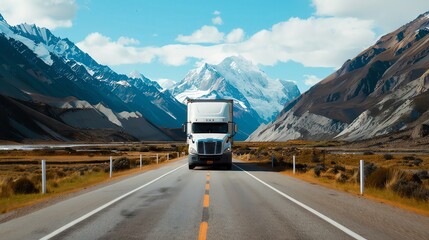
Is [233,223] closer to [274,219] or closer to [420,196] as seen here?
[274,219]

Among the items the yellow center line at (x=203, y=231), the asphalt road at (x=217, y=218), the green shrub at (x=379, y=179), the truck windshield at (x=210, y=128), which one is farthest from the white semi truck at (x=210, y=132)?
the yellow center line at (x=203, y=231)

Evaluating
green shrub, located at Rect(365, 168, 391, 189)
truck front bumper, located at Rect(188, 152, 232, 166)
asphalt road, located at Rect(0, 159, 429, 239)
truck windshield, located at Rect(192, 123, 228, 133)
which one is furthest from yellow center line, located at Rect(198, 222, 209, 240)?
truck windshield, located at Rect(192, 123, 228, 133)

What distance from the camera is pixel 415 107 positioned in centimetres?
12738

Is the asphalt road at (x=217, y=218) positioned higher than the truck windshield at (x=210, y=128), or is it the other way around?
the truck windshield at (x=210, y=128)

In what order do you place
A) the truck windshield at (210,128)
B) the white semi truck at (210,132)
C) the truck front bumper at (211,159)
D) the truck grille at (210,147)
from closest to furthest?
the truck grille at (210,147)
the white semi truck at (210,132)
the truck front bumper at (211,159)
the truck windshield at (210,128)

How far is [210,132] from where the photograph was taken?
30.6m

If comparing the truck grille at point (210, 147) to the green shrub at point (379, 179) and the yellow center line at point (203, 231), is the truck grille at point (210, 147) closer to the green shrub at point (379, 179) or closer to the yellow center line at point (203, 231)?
the green shrub at point (379, 179)

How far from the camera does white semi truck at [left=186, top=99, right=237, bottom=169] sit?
29.7 metres

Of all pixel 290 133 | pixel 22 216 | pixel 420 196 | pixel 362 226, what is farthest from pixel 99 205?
pixel 290 133

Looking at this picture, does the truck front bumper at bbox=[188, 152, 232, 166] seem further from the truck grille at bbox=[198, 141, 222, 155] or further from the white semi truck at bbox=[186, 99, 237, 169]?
the truck grille at bbox=[198, 141, 222, 155]

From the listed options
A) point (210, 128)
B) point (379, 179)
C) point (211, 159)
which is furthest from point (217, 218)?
point (210, 128)

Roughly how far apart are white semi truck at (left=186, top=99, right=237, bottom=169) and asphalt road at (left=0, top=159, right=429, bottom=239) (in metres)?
13.6

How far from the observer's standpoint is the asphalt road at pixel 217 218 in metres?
9.08

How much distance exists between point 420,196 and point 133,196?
9.28m
